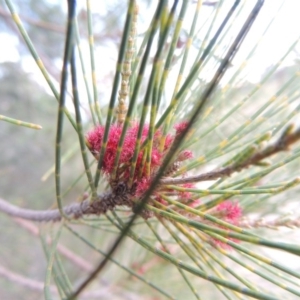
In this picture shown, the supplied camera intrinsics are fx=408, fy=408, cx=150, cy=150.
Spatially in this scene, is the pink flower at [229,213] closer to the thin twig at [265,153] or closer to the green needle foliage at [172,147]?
the green needle foliage at [172,147]

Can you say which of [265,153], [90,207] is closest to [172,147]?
[265,153]

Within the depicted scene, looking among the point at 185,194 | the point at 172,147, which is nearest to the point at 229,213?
the point at 185,194

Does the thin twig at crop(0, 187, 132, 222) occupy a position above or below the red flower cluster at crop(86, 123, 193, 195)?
below

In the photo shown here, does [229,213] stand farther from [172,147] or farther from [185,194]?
[172,147]

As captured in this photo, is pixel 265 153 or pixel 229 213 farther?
pixel 229 213

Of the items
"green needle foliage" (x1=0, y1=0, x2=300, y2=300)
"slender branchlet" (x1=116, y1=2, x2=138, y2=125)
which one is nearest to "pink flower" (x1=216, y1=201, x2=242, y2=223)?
"green needle foliage" (x1=0, y1=0, x2=300, y2=300)

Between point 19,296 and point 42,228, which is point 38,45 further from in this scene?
point 42,228

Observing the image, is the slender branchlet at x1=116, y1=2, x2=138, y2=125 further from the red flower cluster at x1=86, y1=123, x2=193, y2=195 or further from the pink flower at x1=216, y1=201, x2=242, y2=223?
the pink flower at x1=216, y1=201, x2=242, y2=223

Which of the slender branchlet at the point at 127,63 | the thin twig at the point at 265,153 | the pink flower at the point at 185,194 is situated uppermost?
the slender branchlet at the point at 127,63

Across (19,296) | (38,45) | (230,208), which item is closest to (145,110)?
(230,208)

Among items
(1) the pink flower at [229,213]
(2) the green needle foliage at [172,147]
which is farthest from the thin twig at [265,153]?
(1) the pink flower at [229,213]

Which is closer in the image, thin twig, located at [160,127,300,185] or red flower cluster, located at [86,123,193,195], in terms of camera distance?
thin twig, located at [160,127,300,185]
